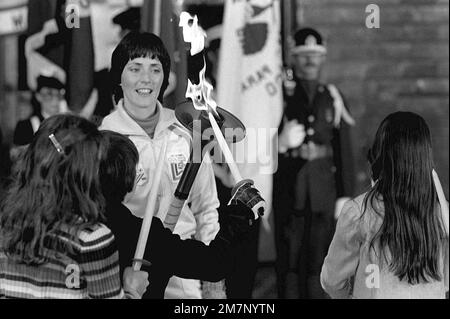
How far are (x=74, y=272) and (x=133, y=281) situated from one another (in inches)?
23.0

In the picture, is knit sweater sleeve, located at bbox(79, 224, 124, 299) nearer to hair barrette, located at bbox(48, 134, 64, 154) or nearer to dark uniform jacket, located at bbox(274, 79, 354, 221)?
hair barrette, located at bbox(48, 134, 64, 154)

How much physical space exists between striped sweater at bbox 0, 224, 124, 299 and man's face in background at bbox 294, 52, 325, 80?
7.51 feet

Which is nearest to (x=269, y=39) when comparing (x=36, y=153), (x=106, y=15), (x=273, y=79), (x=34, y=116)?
(x=273, y=79)

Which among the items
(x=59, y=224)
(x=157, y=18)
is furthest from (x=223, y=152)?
(x=59, y=224)

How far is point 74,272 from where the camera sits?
7.88 ft

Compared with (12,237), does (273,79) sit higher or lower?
higher

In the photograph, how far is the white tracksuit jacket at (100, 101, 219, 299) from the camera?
335cm

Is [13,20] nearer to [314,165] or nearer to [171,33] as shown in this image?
[171,33]

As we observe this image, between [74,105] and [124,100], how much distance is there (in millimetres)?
796

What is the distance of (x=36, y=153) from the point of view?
246 centimetres

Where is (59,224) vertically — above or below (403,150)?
below

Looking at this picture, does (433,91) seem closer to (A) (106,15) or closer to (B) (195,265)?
(A) (106,15)

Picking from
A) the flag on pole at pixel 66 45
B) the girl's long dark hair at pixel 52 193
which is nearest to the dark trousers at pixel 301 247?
the flag on pole at pixel 66 45
